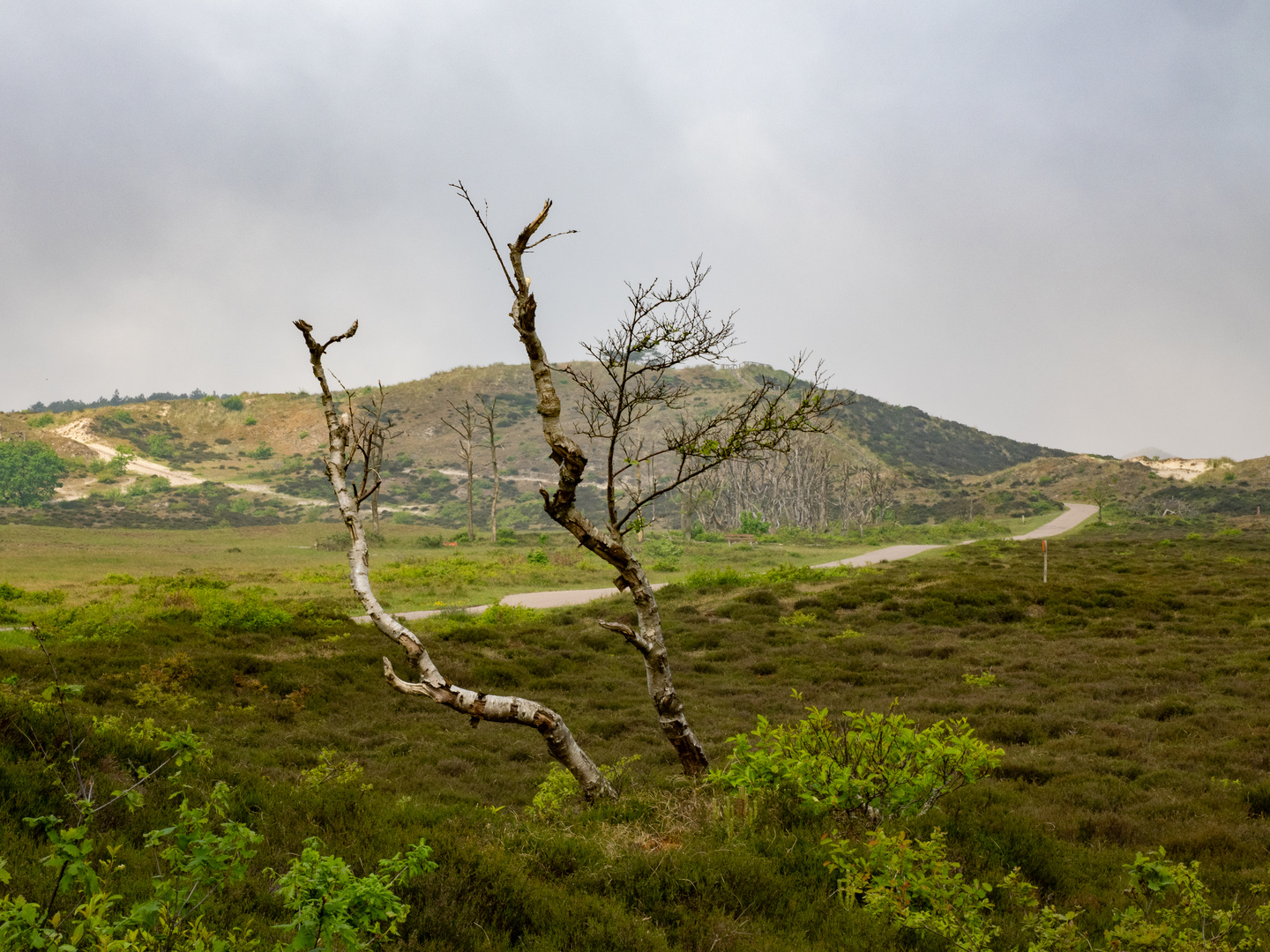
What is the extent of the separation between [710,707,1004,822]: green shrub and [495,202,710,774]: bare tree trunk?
1743mm

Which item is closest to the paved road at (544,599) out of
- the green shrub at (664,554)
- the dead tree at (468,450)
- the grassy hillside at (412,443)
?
the green shrub at (664,554)

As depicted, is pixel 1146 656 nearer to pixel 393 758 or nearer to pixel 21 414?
pixel 393 758

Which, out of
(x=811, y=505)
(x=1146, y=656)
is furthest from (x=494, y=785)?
(x=811, y=505)

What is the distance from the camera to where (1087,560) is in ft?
121

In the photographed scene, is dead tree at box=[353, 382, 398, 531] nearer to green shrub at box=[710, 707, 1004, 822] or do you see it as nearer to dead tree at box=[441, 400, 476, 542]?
green shrub at box=[710, 707, 1004, 822]

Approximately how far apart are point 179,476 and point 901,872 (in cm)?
10448

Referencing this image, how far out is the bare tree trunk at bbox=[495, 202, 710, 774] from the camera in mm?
7730

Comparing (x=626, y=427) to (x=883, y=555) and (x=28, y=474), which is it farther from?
(x=28, y=474)

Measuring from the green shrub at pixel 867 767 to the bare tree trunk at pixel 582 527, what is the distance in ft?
5.72

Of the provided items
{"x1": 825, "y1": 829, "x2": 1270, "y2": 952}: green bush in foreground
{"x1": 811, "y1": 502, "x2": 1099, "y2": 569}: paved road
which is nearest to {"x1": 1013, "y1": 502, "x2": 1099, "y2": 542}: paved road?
{"x1": 811, "y1": 502, "x2": 1099, "y2": 569}: paved road

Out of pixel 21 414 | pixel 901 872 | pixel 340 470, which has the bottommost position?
pixel 901 872

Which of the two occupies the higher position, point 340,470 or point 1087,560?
point 340,470

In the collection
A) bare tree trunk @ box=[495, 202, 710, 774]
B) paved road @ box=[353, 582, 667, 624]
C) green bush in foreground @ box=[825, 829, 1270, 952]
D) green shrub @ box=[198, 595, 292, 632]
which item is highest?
bare tree trunk @ box=[495, 202, 710, 774]

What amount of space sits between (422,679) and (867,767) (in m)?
4.34
